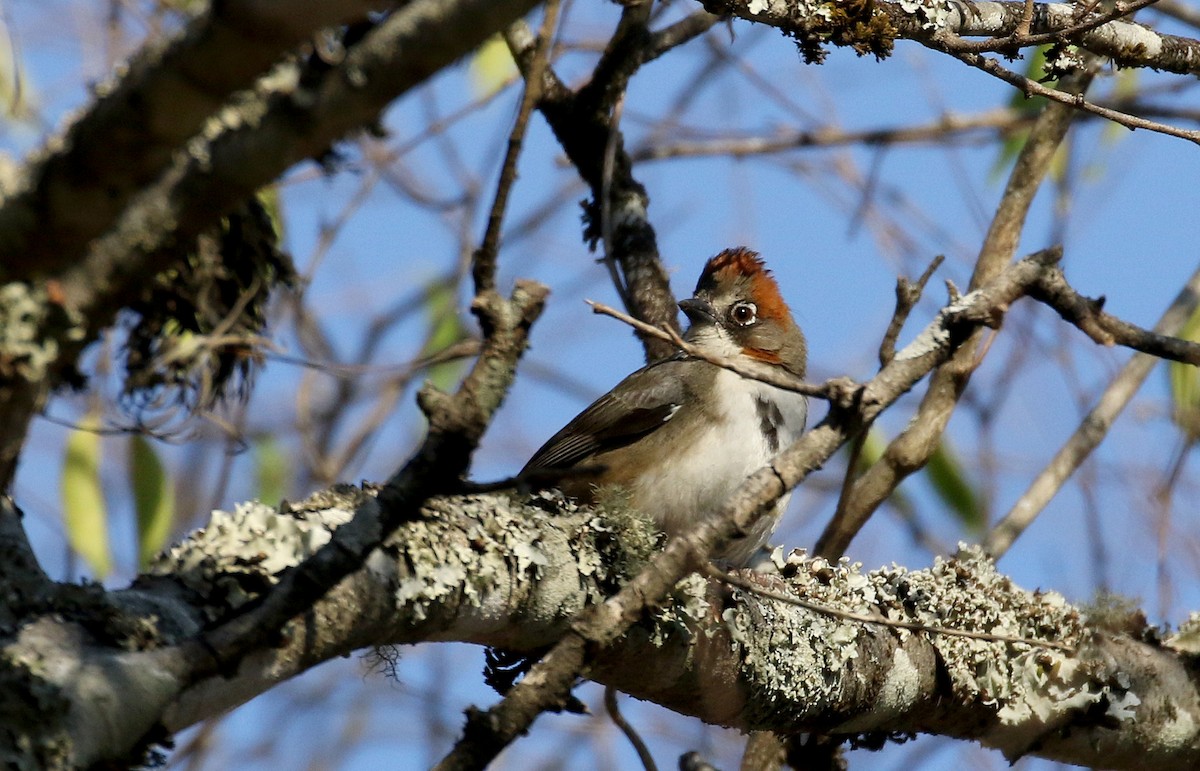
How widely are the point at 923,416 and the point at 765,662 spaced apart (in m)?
1.56

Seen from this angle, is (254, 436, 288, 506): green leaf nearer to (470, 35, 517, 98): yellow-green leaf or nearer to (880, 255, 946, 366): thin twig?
(470, 35, 517, 98): yellow-green leaf

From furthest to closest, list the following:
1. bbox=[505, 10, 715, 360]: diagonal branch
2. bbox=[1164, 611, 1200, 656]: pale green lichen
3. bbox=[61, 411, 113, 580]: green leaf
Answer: bbox=[61, 411, 113, 580]: green leaf, bbox=[505, 10, 715, 360]: diagonal branch, bbox=[1164, 611, 1200, 656]: pale green lichen

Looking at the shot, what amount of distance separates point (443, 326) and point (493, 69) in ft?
4.81

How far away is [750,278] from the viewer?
18.5ft

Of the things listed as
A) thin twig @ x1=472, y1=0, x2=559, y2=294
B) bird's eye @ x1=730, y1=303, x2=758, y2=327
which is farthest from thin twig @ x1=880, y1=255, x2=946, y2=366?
bird's eye @ x1=730, y1=303, x2=758, y2=327

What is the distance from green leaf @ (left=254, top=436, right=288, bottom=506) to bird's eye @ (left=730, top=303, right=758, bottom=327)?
2.34 meters

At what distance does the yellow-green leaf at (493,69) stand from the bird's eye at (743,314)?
1.42m

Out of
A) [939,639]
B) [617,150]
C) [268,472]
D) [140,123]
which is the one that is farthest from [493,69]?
[140,123]

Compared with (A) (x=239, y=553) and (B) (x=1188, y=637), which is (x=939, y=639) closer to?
(B) (x=1188, y=637)

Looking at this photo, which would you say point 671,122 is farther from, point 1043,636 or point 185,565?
point 185,565

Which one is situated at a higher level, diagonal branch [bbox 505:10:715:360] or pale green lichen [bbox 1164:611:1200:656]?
diagonal branch [bbox 505:10:715:360]

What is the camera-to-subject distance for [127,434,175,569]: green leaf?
16.9ft

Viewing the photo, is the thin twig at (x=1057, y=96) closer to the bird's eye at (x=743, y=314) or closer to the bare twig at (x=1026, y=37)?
the bare twig at (x=1026, y=37)

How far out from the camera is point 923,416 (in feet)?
14.5
